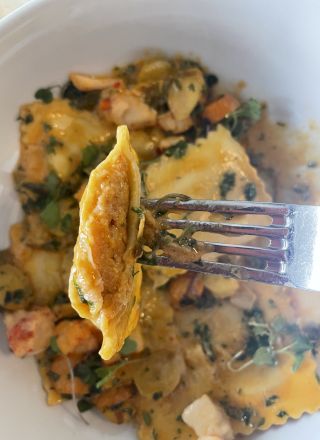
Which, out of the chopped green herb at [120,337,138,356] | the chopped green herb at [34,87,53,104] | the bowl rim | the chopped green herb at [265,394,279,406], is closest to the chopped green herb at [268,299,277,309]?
the chopped green herb at [265,394,279,406]

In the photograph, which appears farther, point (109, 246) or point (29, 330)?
point (29, 330)

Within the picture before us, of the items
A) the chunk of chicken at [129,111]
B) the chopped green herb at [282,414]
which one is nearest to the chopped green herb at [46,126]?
the chunk of chicken at [129,111]

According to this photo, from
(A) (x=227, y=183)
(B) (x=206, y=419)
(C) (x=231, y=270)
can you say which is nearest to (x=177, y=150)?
(A) (x=227, y=183)

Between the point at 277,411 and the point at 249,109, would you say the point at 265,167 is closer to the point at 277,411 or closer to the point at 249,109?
the point at 249,109

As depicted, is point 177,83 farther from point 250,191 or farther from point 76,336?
point 76,336

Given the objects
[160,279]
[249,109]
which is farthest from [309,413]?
[249,109]

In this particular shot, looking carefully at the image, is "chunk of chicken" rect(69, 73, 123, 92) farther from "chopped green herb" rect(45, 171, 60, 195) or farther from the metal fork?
the metal fork
